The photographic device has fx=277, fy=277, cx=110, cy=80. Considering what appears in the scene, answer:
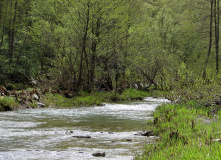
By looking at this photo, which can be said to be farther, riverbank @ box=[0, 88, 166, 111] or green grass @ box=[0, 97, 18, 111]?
riverbank @ box=[0, 88, 166, 111]

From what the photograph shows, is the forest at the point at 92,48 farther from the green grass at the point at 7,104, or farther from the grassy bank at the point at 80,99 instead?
the green grass at the point at 7,104

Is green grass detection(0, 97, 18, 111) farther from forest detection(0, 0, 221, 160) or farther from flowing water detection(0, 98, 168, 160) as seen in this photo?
flowing water detection(0, 98, 168, 160)

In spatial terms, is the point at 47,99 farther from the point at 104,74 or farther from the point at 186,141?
the point at 186,141

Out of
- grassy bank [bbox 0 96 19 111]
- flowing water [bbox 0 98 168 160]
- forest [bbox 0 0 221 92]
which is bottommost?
flowing water [bbox 0 98 168 160]

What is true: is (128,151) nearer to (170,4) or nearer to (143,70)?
(143,70)

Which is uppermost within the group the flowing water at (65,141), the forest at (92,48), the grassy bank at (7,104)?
the forest at (92,48)

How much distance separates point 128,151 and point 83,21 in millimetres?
15235

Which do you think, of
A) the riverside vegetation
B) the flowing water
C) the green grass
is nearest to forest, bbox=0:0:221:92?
the riverside vegetation

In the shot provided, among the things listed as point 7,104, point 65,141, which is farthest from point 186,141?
point 7,104

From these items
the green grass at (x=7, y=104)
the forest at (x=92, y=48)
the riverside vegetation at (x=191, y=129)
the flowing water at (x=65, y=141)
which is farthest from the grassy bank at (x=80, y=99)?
the flowing water at (x=65, y=141)

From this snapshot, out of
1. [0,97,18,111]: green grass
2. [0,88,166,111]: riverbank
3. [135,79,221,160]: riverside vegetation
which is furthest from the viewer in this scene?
[0,88,166,111]: riverbank

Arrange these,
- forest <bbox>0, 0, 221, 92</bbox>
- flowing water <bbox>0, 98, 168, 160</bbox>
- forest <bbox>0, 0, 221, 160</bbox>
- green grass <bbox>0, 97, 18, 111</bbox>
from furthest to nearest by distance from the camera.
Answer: forest <bbox>0, 0, 221, 92</bbox>
green grass <bbox>0, 97, 18, 111</bbox>
forest <bbox>0, 0, 221, 160</bbox>
flowing water <bbox>0, 98, 168, 160</bbox>

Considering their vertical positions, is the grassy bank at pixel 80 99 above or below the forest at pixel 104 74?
below

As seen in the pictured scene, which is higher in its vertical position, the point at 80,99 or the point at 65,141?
the point at 80,99
